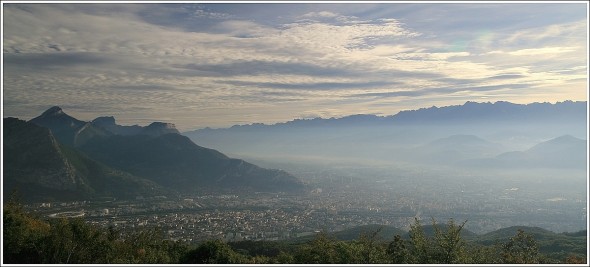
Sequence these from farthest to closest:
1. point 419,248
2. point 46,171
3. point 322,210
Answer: point 322,210, point 46,171, point 419,248

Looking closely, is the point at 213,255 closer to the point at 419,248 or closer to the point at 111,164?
the point at 419,248

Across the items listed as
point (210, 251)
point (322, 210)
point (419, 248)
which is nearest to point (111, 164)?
point (322, 210)

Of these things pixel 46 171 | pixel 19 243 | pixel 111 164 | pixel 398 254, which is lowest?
pixel 111 164

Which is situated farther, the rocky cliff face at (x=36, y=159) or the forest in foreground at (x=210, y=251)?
the rocky cliff face at (x=36, y=159)

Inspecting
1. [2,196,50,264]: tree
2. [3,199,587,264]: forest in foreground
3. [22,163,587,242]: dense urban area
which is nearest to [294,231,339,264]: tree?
[3,199,587,264]: forest in foreground

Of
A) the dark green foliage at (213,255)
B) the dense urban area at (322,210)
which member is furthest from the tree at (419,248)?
the dense urban area at (322,210)

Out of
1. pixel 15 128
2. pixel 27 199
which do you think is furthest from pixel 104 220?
pixel 15 128

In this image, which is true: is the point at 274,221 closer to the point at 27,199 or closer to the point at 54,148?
the point at 27,199

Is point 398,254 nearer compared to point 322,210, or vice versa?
point 398,254

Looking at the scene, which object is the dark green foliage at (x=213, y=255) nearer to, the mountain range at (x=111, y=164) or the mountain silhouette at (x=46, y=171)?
the mountain range at (x=111, y=164)
